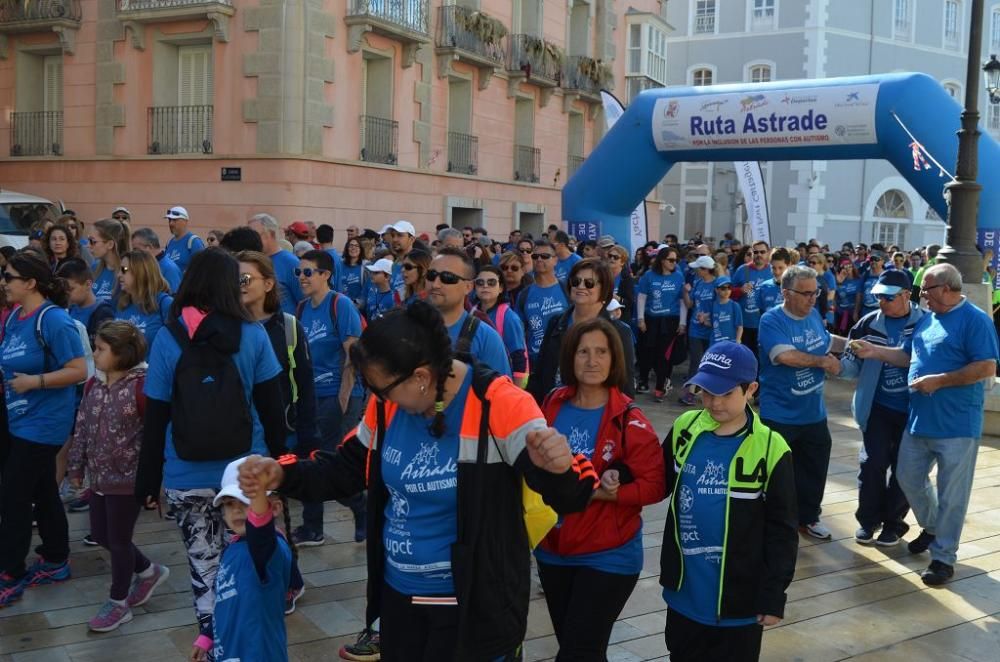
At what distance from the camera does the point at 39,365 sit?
525 cm

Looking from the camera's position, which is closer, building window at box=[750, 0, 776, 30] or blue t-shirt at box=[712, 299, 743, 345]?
blue t-shirt at box=[712, 299, 743, 345]

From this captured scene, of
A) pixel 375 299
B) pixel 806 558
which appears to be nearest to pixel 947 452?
pixel 806 558

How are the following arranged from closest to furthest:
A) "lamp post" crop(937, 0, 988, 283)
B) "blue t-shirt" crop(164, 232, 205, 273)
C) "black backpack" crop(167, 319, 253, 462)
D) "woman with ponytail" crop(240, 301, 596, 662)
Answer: "woman with ponytail" crop(240, 301, 596, 662) → "black backpack" crop(167, 319, 253, 462) → "lamp post" crop(937, 0, 988, 283) → "blue t-shirt" crop(164, 232, 205, 273)

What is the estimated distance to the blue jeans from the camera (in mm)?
5781

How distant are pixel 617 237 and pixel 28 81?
42.5 ft

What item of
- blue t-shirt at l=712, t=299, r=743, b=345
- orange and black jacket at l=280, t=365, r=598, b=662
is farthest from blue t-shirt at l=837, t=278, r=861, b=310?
orange and black jacket at l=280, t=365, r=598, b=662

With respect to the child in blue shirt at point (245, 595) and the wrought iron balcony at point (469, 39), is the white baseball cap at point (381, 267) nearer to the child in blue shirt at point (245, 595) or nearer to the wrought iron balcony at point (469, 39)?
the child in blue shirt at point (245, 595)

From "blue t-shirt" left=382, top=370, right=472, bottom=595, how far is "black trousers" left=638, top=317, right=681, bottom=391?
31.4 ft

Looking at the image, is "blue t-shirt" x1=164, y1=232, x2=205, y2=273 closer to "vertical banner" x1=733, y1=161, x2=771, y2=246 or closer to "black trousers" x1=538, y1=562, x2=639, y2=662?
"black trousers" x1=538, y1=562, x2=639, y2=662

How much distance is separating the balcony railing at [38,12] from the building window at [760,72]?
2570 cm

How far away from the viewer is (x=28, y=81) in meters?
20.5

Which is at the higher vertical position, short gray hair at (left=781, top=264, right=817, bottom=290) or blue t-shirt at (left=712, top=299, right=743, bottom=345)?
short gray hair at (left=781, top=264, right=817, bottom=290)

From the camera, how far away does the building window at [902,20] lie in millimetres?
38062

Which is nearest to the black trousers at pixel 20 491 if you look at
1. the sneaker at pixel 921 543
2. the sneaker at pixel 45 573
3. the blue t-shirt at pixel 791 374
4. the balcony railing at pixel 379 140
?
the sneaker at pixel 45 573
